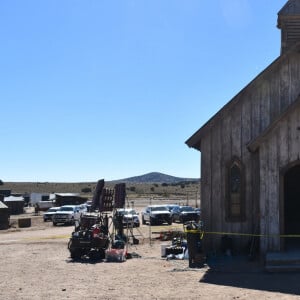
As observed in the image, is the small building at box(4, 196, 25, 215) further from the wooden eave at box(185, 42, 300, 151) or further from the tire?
the wooden eave at box(185, 42, 300, 151)

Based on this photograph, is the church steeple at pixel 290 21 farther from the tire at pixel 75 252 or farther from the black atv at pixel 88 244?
the tire at pixel 75 252

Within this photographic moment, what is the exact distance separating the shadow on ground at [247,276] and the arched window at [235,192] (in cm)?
163

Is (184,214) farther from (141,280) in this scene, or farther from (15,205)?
(15,205)

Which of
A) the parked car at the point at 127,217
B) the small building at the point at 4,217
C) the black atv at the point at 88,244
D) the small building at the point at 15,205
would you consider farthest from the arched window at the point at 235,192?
the small building at the point at 15,205

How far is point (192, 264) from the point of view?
16172mm

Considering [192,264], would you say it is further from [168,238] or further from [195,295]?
[168,238]

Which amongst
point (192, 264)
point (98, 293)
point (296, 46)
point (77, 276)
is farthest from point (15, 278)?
point (296, 46)

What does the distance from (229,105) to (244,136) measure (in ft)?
3.73

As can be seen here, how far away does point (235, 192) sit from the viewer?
18391mm

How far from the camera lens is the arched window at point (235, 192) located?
18.2 meters

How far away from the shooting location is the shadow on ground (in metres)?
12.4

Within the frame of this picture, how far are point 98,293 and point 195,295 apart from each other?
2147 mm

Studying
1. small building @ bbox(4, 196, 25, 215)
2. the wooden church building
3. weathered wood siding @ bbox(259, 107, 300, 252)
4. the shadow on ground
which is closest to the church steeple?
the wooden church building

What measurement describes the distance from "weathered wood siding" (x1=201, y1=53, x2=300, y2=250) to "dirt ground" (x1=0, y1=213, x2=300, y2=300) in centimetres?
168
